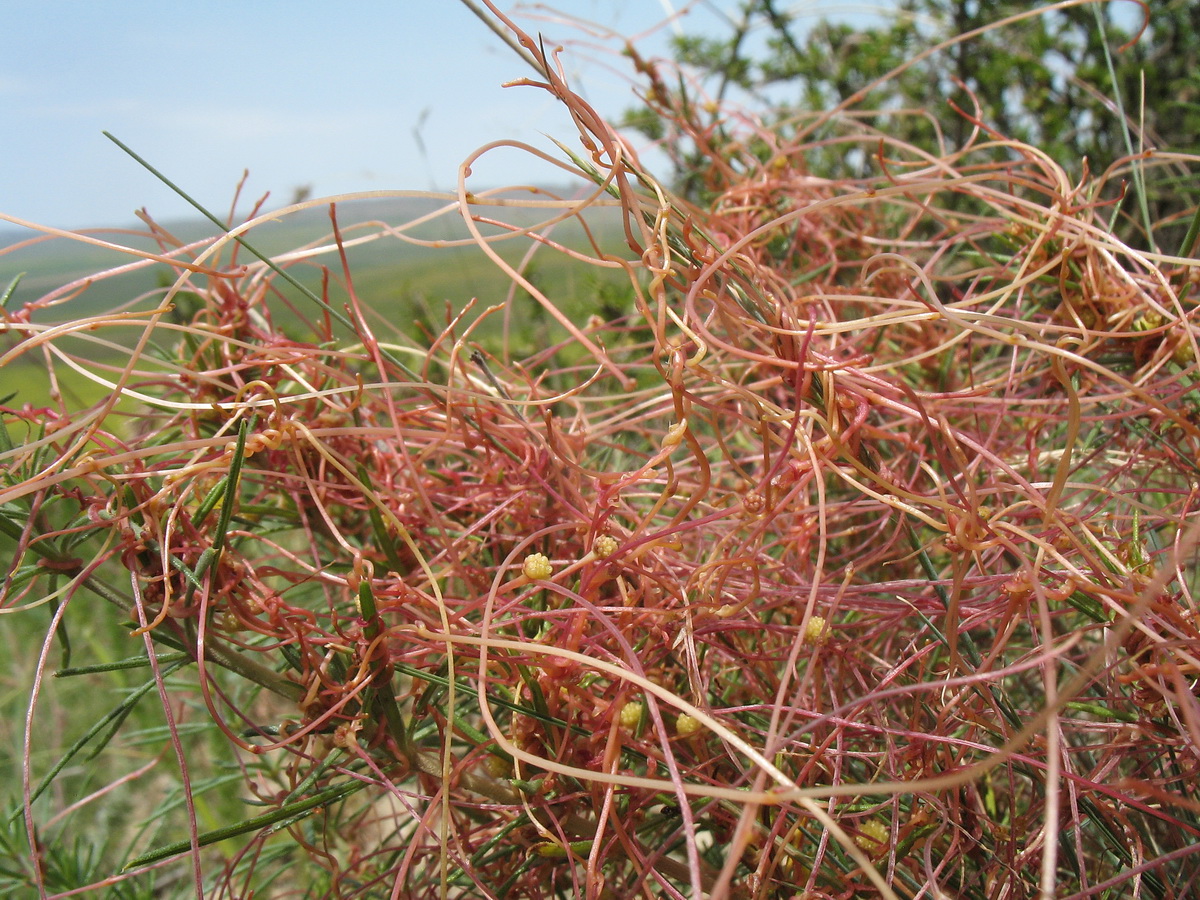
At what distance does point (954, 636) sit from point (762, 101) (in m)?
1.11

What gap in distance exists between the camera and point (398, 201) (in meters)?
0.63

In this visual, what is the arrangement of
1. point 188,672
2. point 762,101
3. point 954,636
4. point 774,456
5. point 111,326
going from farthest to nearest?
point 762,101, point 188,672, point 774,456, point 111,326, point 954,636

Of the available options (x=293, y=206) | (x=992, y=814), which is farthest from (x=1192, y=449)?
(x=293, y=206)

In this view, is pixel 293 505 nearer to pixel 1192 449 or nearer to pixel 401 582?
pixel 401 582

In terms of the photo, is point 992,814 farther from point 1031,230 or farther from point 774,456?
point 1031,230

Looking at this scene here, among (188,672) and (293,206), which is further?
(188,672)

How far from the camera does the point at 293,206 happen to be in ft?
1.57

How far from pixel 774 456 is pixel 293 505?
38 centimetres

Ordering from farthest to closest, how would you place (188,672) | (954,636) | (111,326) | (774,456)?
(188,672), (774,456), (111,326), (954,636)

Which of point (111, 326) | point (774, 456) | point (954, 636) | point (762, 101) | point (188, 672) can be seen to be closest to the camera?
point (954, 636)

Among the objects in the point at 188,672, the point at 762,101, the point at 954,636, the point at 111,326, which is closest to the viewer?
the point at 954,636

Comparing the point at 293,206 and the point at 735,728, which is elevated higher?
the point at 293,206

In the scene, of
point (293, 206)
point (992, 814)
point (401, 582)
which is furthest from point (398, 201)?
point (992, 814)

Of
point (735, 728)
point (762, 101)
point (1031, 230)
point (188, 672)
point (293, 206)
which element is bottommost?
point (188, 672)
